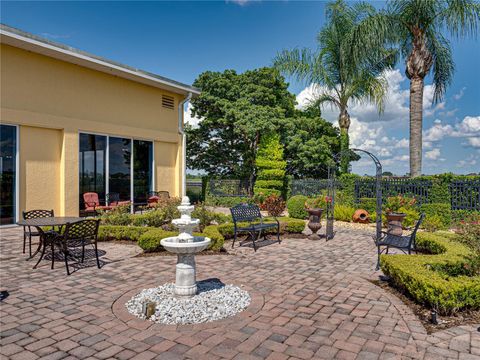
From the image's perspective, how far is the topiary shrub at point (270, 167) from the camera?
1777cm

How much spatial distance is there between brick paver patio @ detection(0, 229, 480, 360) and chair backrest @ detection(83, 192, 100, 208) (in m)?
5.62

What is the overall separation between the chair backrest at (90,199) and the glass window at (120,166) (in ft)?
2.66

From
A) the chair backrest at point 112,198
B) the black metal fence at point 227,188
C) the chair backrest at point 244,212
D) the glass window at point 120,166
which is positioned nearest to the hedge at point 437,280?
the chair backrest at point 244,212

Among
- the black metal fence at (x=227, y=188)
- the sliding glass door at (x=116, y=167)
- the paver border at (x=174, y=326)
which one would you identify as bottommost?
the paver border at (x=174, y=326)

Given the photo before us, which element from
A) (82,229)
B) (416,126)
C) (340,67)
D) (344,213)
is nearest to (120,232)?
(82,229)

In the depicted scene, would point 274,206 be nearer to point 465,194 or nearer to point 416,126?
point 416,126

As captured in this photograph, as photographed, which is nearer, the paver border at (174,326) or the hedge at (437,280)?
the paver border at (174,326)

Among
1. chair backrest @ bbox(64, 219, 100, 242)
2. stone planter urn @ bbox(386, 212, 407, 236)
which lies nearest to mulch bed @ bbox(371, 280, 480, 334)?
chair backrest @ bbox(64, 219, 100, 242)

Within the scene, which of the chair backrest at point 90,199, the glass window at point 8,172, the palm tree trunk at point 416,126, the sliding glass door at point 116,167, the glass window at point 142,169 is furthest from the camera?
the glass window at point 142,169

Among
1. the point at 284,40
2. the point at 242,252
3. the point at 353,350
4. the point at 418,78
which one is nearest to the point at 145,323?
the point at 353,350

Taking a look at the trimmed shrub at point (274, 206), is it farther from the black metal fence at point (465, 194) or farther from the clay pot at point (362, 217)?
the black metal fence at point (465, 194)

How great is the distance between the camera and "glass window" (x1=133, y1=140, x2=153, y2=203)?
1398cm

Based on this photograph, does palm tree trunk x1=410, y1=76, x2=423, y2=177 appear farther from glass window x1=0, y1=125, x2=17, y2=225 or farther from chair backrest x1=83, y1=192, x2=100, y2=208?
glass window x1=0, y1=125, x2=17, y2=225

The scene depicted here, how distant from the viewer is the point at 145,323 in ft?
12.1
